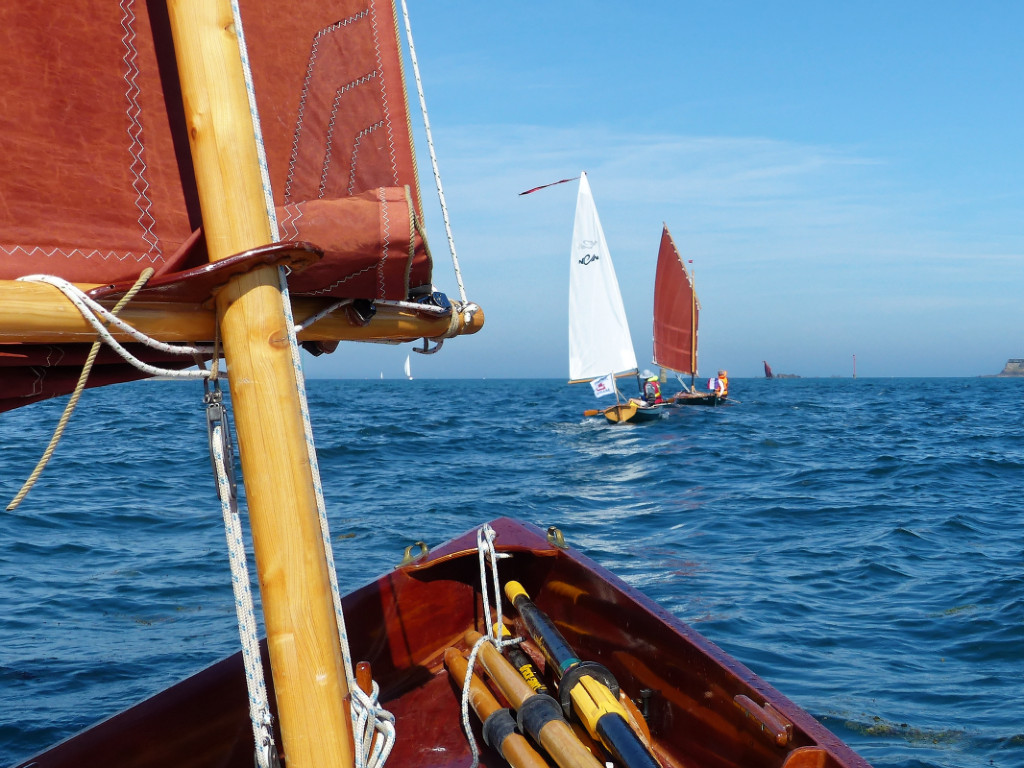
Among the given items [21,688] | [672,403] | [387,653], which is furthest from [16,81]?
[672,403]

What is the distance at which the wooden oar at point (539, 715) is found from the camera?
2.87 m

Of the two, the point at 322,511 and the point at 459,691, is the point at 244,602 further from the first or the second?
the point at 459,691

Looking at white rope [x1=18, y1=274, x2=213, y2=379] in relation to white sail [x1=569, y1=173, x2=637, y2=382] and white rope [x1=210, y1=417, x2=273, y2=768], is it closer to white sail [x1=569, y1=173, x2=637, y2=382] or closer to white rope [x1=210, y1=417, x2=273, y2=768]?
white rope [x1=210, y1=417, x2=273, y2=768]

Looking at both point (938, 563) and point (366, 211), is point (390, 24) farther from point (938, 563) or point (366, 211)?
point (938, 563)

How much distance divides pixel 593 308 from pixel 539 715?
88.8 ft

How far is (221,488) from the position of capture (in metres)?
1.81

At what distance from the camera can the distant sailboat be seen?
28.9 m

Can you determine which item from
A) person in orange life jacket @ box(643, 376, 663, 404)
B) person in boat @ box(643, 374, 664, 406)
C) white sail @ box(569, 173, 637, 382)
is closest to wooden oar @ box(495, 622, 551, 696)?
white sail @ box(569, 173, 637, 382)

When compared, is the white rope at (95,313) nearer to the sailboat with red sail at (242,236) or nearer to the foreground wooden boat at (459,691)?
the sailboat with red sail at (242,236)

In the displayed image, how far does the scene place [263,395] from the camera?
1.70 meters

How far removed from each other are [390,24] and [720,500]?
11242 millimetres

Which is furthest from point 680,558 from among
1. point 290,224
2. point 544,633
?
point 290,224

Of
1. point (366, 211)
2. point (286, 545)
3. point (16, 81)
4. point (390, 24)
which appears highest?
point (390, 24)

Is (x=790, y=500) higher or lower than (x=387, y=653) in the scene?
lower
